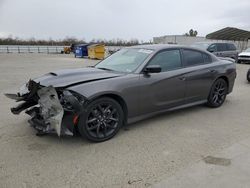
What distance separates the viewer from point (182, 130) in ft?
14.9

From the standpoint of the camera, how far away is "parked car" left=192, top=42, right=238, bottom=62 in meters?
14.8

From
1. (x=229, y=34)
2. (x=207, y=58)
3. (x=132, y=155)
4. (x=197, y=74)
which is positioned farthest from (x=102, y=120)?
(x=229, y=34)

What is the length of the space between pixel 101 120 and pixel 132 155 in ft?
2.56

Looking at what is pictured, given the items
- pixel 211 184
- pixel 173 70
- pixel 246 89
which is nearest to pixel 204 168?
pixel 211 184

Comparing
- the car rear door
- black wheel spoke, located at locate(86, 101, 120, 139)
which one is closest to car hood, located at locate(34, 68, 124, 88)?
black wheel spoke, located at locate(86, 101, 120, 139)

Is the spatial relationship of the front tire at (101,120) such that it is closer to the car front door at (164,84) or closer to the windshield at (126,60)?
the car front door at (164,84)

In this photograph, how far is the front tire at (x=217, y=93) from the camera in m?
5.93

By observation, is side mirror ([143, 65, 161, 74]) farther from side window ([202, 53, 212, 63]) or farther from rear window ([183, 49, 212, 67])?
side window ([202, 53, 212, 63])

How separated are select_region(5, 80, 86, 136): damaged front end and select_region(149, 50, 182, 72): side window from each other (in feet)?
5.49

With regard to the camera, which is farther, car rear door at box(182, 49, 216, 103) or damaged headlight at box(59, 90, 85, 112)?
car rear door at box(182, 49, 216, 103)

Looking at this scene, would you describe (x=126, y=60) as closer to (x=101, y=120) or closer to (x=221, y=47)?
(x=101, y=120)

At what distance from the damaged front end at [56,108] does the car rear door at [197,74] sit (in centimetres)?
246

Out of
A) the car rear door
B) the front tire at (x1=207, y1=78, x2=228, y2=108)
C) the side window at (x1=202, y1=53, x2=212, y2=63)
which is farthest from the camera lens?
the front tire at (x1=207, y1=78, x2=228, y2=108)

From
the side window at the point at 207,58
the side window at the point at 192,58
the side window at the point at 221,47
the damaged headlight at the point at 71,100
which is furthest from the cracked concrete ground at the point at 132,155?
the side window at the point at 221,47
